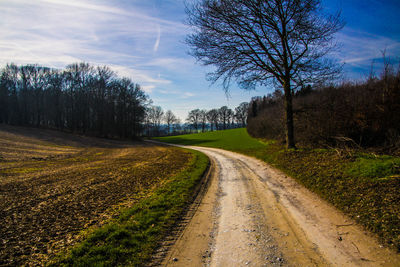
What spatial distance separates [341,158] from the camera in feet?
28.4

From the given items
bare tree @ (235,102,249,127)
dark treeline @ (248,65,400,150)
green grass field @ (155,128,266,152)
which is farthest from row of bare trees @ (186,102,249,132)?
dark treeline @ (248,65,400,150)

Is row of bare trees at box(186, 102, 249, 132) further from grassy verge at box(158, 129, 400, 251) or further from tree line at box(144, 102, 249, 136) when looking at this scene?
grassy verge at box(158, 129, 400, 251)

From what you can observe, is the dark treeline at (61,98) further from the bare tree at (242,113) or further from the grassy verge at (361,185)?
the bare tree at (242,113)

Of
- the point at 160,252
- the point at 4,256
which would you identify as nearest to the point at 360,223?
the point at 160,252

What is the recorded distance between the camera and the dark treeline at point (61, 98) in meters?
48.2

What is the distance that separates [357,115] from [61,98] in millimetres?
58479

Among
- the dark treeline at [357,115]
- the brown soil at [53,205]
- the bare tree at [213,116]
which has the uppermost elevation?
the bare tree at [213,116]

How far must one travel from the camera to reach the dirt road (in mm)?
3350

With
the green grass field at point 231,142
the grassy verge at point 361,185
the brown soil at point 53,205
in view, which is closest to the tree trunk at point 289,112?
the grassy verge at point 361,185

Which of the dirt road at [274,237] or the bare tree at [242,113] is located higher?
the bare tree at [242,113]

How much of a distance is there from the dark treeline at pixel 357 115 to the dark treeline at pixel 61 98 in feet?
156

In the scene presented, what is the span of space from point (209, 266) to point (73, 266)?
2.35 meters

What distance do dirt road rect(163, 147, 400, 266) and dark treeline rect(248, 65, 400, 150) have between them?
7.16 metres

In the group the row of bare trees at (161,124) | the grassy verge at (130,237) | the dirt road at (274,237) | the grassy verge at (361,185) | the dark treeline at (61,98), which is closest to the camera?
the dirt road at (274,237)
